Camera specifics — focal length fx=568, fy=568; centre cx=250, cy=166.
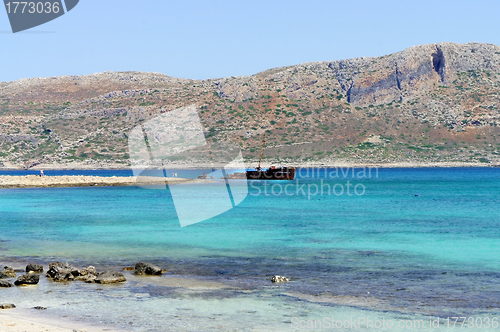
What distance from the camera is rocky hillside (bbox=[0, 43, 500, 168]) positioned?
5221 inches

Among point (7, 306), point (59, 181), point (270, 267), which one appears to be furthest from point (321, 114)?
point (7, 306)

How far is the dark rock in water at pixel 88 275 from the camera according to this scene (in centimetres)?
1628

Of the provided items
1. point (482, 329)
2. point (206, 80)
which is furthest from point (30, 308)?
point (206, 80)

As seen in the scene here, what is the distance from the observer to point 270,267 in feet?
61.0

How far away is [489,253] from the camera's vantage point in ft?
70.6

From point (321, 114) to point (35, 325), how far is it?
13668 centimetres

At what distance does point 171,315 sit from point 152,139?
11146cm

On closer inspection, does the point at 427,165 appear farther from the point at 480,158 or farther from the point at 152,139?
the point at 152,139

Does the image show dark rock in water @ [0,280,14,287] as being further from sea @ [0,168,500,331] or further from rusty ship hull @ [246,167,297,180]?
rusty ship hull @ [246,167,297,180]

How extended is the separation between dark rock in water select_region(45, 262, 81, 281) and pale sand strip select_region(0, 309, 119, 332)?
4.05m

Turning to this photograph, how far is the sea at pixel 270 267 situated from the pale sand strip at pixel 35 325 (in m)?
0.30

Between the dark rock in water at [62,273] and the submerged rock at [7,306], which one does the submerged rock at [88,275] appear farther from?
the submerged rock at [7,306]

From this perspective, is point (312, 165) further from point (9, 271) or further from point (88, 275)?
point (88, 275)

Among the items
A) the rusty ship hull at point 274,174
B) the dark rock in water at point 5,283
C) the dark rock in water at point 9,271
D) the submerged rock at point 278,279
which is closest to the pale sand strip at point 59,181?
the rusty ship hull at point 274,174
